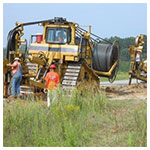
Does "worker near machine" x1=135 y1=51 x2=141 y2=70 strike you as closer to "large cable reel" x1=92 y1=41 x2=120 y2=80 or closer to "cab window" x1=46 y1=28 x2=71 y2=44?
"large cable reel" x1=92 y1=41 x2=120 y2=80

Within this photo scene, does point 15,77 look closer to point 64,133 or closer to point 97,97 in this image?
point 97,97


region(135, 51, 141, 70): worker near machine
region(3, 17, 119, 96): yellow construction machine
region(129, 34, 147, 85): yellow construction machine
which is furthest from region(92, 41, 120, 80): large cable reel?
region(135, 51, 141, 70): worker near machine

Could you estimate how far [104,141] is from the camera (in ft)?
25.6

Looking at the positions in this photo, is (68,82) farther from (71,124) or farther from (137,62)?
(137,62)

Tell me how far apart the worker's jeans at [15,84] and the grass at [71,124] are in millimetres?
3584

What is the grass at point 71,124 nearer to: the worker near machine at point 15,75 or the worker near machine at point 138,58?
the worker near machine at point 15,75

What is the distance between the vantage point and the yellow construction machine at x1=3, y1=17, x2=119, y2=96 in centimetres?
1373

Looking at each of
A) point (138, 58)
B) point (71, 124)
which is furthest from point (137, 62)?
point (71, 124)

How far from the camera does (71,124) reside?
795 centimetres

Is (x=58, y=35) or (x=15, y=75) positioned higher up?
(x=58, y=35)

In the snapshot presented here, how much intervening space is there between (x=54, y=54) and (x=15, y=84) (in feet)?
7.52

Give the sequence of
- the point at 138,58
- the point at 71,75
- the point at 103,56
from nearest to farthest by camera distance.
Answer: the point at 71,75, the point at 103,56, the point at 138,58

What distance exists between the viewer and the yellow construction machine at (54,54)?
13.7 meters

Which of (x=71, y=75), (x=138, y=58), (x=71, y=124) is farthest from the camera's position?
(x=138, y=58)
